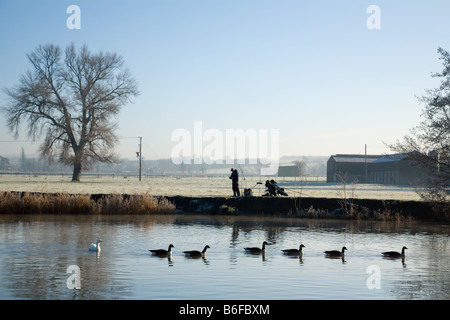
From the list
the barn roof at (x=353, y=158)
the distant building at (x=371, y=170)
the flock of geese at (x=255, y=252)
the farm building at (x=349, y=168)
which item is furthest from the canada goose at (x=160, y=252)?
the barn roof at (x=353, y=158)

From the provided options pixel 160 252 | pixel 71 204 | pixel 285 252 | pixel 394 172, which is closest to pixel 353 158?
pixel 394 172

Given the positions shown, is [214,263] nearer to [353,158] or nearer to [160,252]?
[160,252]

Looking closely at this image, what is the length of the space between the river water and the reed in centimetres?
333

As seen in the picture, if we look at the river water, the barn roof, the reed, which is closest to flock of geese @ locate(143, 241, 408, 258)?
the river water

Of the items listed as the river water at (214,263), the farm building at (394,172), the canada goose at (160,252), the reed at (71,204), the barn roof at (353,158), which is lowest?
the river water at (214,263)

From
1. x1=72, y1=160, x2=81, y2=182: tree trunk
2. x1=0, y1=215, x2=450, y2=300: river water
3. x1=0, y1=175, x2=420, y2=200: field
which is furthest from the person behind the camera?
x1=72, y1=160, x2=81, y2=182: tree trunk

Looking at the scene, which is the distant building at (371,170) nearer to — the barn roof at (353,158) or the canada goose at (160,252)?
the barn roof at (353,158)

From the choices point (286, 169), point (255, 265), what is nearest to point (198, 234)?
point (255, 265)

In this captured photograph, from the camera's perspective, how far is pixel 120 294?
40.9 ft

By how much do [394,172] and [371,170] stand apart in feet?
28.3

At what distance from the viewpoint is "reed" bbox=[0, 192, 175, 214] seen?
104 feet

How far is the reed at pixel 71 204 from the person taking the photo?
31703mm

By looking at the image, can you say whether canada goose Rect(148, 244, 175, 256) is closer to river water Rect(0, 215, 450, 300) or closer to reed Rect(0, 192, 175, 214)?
river water Rect(0, 215, 450, 300)
